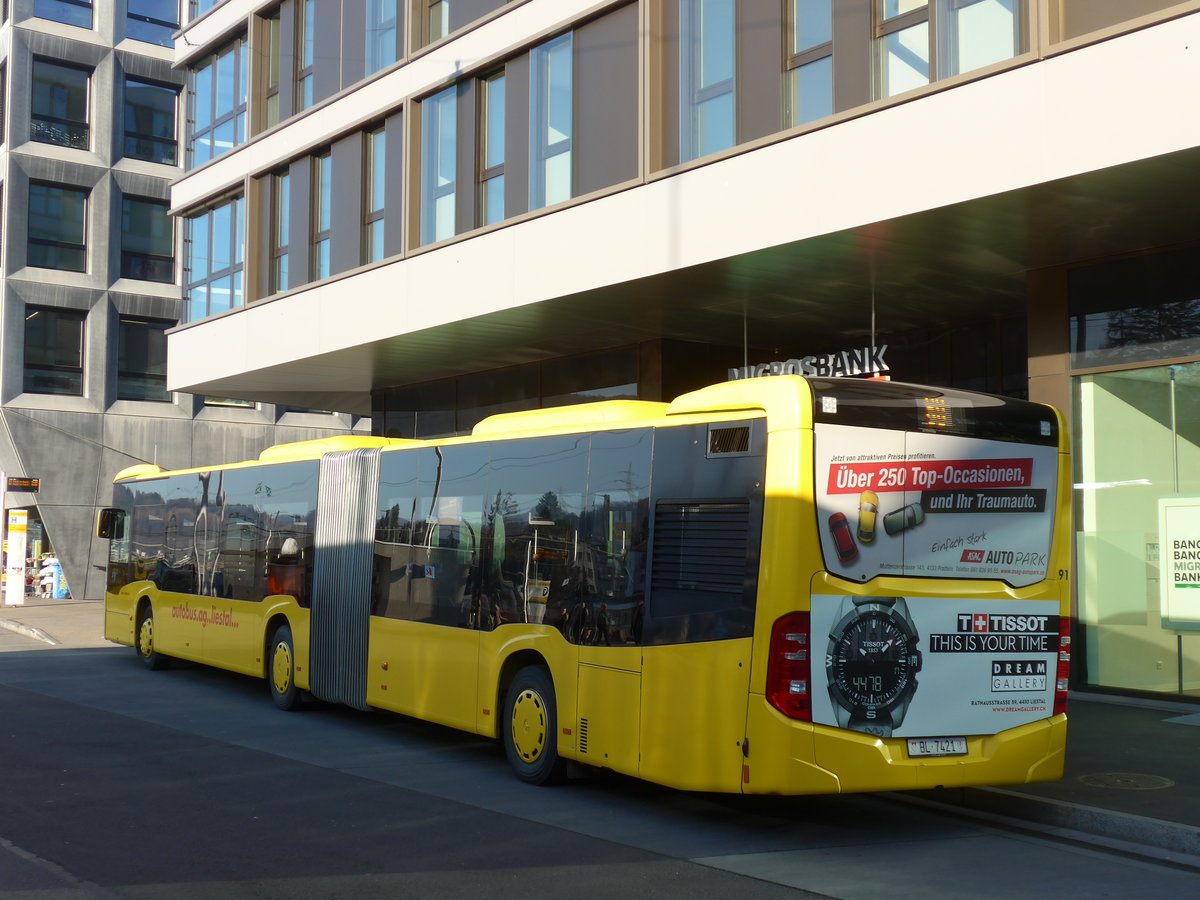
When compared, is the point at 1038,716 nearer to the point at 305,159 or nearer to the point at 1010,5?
the point at 1010,5

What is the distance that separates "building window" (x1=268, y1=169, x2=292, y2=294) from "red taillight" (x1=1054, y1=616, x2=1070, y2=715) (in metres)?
18.4

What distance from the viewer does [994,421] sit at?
862cm

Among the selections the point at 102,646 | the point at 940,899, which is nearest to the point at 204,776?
the point at 940,899

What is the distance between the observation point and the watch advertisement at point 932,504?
8016mm

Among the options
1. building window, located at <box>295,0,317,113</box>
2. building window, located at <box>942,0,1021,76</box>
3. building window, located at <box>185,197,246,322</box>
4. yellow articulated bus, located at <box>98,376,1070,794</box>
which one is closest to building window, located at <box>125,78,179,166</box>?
building window, located at <box>185,197,246,322</box>

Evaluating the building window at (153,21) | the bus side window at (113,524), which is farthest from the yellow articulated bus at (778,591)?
the building window at (153,21)

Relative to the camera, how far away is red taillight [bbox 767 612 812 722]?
774cm

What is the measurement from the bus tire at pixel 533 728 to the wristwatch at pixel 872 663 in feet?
8.69

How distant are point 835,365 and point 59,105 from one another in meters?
31.4

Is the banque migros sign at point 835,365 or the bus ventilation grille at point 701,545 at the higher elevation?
the banque migros sign at point 835,365

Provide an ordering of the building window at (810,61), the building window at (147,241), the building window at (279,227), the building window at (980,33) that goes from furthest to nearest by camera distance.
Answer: the building window at (147,241) < the building window at (279,227) < the building window at (810,61) < the building window at (980,33)

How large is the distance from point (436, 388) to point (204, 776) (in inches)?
603

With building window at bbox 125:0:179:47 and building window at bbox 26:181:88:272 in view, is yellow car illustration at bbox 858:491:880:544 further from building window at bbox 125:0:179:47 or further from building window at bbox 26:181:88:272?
building window at bbox 125:0:179:47

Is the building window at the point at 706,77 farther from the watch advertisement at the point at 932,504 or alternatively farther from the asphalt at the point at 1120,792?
the asphalt at the point at 1120,792
